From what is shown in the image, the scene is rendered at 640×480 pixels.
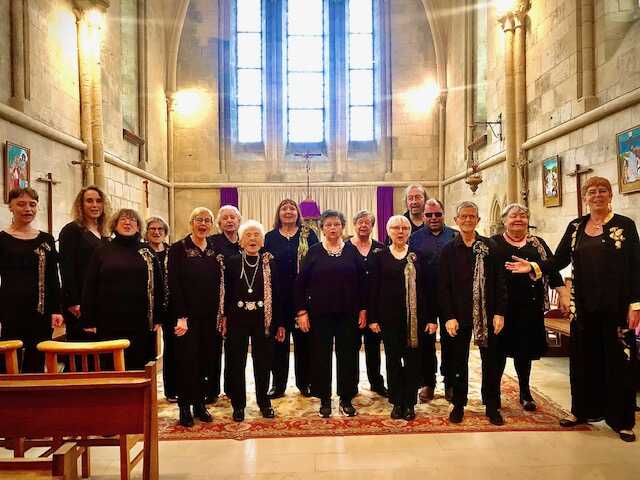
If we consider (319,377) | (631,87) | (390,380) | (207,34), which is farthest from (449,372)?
(207,34)

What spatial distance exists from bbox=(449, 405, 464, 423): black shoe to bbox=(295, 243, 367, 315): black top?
3.05 ft

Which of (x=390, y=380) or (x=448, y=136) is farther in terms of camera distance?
(x=448, y=136)

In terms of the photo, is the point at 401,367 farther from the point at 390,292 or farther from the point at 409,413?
the point at 390,292

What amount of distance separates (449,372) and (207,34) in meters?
10.6

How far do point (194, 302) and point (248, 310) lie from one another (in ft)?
1.18

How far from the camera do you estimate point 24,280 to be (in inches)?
124

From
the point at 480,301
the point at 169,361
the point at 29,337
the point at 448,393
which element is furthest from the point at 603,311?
the point at 29,337

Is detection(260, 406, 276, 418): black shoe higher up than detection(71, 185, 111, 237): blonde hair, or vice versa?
detection(71, 185, 111, 237): blonde hair

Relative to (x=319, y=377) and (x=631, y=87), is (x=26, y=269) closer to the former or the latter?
(x=319, y=377)

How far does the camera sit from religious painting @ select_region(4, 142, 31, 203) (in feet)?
17.6

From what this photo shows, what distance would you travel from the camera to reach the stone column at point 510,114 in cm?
781

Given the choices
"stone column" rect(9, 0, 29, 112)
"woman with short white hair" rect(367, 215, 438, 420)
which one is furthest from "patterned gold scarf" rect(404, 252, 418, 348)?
"stone column" rect(9, 0, 29, 112)

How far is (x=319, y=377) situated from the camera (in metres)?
3.59

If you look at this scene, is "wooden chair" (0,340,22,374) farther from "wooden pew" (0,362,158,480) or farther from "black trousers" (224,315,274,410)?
"black trousers" (224,315,274,410)
